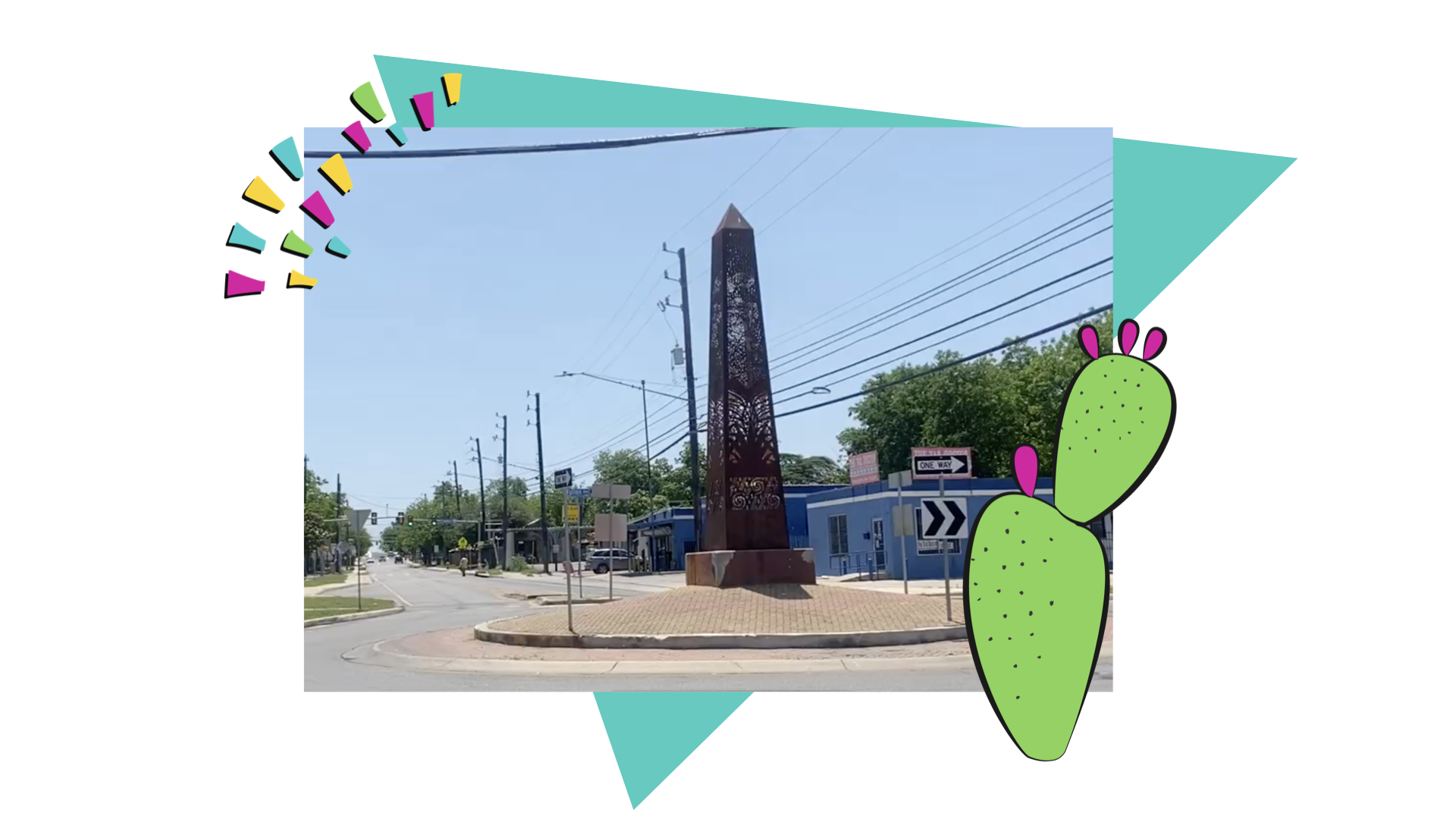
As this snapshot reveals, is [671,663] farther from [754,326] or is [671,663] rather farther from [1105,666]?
[754,326]

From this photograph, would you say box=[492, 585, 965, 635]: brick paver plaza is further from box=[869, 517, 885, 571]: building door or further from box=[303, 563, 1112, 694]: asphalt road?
box=[869, 517, 885, 571]: building door

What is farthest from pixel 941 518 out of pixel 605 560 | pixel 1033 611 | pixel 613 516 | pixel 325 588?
pixel 325 588

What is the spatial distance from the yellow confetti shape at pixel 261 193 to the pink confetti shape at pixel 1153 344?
5580mm

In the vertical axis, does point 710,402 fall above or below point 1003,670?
above

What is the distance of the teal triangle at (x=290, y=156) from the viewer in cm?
710

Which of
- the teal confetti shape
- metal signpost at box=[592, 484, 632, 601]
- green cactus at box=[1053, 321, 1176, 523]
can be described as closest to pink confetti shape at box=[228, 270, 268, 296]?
the teal confetti shape

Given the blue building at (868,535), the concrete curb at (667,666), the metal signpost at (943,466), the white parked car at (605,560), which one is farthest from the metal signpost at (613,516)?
the white parked car at (605,560)

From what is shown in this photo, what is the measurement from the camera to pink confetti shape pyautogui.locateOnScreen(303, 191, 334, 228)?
24.3ft

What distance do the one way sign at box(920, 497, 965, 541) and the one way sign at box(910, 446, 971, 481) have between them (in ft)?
1.22

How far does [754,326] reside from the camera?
53.7ft

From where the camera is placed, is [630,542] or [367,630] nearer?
[367,630]

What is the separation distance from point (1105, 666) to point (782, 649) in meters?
3.86

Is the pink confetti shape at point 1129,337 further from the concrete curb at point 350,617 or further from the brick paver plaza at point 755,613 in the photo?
the concrete curb at point 350,617

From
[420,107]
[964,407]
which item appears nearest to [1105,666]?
[420,107]
